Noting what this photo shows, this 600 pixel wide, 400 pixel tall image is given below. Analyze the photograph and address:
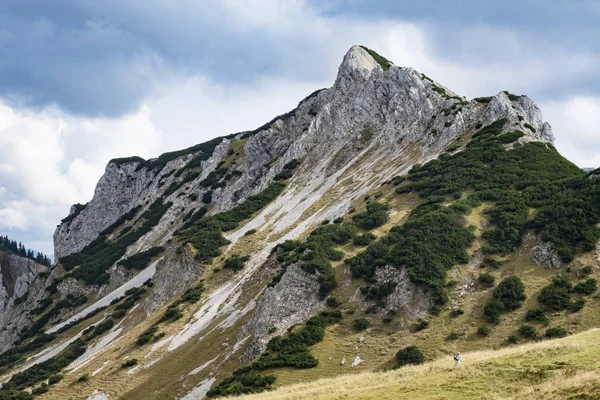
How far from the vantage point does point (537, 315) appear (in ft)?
121

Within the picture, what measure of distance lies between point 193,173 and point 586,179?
10017 centimetres

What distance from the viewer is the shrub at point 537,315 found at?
3650 centimetres

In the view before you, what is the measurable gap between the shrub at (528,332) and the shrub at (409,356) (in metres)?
7.49

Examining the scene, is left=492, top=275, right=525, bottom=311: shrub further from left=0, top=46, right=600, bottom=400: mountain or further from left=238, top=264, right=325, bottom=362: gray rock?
left=238, top=264, right=325, bottom=362: gray rock

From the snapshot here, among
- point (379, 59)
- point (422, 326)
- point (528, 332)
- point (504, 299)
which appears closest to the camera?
point (528, 332)

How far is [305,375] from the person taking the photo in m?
36.0

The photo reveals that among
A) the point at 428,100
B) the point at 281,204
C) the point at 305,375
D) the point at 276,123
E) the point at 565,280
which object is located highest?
the point at 276,123

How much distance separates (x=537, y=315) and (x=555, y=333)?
2758mm

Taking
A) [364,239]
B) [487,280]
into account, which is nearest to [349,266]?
[364,239]

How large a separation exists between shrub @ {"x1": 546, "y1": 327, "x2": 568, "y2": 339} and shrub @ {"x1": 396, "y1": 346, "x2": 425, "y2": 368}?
877 cm

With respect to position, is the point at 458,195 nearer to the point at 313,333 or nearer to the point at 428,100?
the point at 313,333

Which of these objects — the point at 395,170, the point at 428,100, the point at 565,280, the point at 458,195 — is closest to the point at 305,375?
the point at 565,280

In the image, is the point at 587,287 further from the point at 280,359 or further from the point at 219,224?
the point at 219,224

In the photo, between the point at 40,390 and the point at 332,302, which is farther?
the point at 40,390
